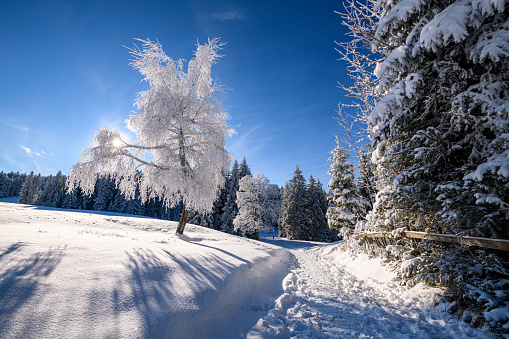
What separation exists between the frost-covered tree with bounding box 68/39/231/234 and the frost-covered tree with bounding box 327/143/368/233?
12.1 metres

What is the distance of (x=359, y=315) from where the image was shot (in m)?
4.28

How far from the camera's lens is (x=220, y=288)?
441cm

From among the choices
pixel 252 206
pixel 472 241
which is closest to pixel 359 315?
pixel 472 241

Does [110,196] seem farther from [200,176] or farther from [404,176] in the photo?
[404,176]

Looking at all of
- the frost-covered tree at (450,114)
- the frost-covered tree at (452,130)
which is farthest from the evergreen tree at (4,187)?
the frost-covered tree at (450,114)

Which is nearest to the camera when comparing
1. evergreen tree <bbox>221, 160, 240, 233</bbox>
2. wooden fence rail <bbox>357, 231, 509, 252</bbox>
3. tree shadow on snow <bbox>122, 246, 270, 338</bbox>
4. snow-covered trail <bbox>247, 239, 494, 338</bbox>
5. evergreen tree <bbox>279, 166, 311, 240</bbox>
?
tree shadow on snow <bbox>122, 246, 270, 338</bbox>

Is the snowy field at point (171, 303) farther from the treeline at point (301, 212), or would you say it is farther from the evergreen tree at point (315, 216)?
the evergreen tree at point (315, 216)

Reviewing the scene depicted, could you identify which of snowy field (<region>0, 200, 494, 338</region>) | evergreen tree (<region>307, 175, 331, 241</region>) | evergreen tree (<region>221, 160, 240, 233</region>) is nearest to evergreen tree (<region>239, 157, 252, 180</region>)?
evergreen tree (<region>221, 160, 240, 233</region>)

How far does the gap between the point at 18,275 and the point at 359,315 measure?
6.07m

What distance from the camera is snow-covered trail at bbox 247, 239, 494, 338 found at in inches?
138

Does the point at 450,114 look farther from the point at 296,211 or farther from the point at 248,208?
the point at 296,211

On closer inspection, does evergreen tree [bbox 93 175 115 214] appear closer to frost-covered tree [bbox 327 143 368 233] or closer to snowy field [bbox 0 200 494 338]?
frost-covered tree [bbox 327 143 368 233]

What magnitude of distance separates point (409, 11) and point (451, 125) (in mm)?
2565

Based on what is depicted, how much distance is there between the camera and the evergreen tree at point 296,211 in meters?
34.2
